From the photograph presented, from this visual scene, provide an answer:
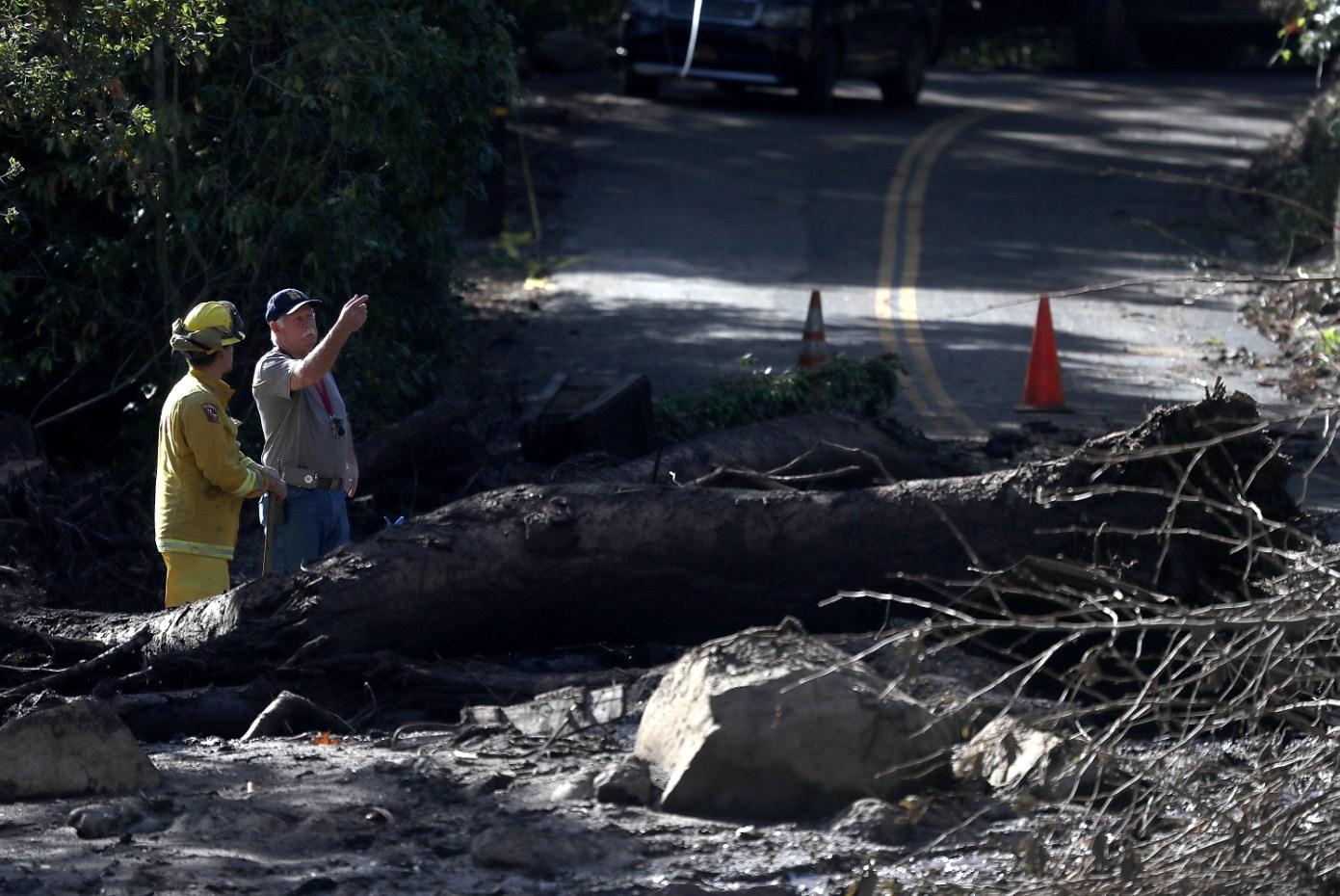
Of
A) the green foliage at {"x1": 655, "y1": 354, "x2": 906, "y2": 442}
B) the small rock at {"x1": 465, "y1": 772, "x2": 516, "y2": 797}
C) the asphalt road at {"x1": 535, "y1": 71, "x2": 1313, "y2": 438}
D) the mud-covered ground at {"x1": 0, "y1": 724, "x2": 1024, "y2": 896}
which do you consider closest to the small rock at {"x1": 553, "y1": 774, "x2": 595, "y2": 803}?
the mud-covered ground at {"x1": 0, "y1": 724, "x2": 1024, "y2": 896}

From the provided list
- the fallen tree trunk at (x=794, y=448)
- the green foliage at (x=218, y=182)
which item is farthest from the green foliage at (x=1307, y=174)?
the green foliage at (x=218, y=182)

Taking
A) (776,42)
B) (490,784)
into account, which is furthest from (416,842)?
(776,42)

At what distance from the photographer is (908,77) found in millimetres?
25703

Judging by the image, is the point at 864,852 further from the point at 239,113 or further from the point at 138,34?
the point at 239,113

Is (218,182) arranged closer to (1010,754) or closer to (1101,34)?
(1010,754)

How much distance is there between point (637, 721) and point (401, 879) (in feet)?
4.31

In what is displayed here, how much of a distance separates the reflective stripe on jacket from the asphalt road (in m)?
5.04

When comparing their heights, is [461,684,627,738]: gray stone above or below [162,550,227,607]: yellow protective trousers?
below

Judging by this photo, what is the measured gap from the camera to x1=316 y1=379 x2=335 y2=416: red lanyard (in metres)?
7.19

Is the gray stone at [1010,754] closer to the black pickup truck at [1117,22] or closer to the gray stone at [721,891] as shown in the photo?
the gray stone at [721,891]

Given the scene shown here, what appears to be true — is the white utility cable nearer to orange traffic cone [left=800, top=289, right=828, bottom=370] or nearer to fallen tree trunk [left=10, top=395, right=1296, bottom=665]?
orange traffic cone [left=800, top=289, right=828, bottom=370]

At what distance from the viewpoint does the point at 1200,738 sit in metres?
5.82

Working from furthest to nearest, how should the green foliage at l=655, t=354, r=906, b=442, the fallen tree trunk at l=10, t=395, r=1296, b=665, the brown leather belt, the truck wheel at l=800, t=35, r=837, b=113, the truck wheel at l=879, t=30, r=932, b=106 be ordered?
the truck wheel at l=879, t=30, r=932, b=106 < the truck wheel at l=800, t=35, r=837, b=113 < the green foliage at l=655, t=354, r=906, b=442 < the brown leather belt < the fallen tree trunk at l=10, t=395, r=1296, b=665

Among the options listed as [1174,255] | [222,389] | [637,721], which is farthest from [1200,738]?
[1174,255]
